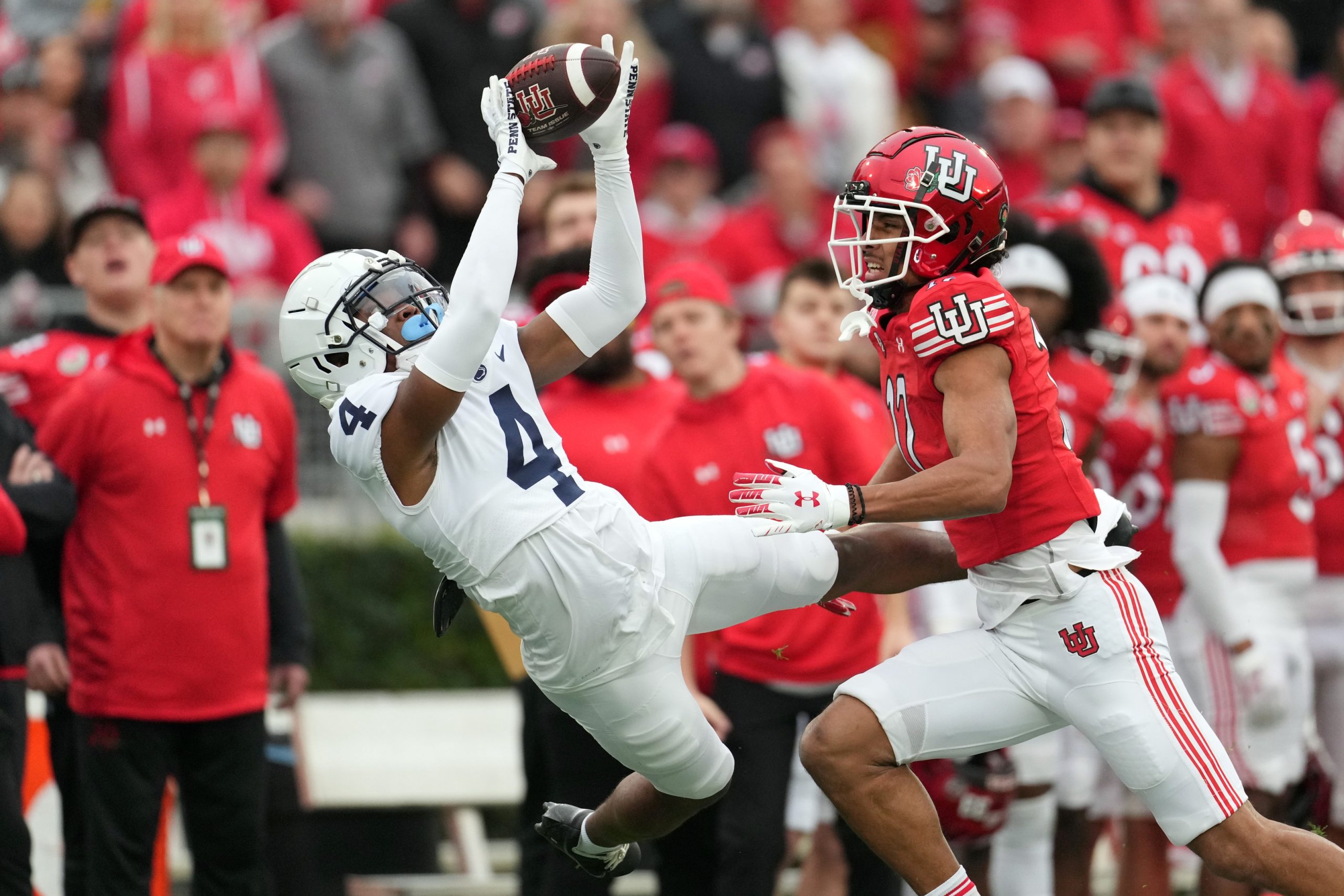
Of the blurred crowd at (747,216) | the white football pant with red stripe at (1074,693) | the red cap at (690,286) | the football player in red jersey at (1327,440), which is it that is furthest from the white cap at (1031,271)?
the white football pant with red stripe at (1074,693)

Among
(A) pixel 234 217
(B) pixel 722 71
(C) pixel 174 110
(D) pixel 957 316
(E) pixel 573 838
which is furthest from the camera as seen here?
(B) pixel 722 71

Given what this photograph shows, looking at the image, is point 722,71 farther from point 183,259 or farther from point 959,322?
point 959,322

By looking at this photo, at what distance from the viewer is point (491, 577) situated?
4.56 meters

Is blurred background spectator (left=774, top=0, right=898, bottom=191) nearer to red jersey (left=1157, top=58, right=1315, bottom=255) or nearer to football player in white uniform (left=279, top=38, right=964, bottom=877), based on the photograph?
red jersey (left=1157, top=58, right=1315, bottom=255)

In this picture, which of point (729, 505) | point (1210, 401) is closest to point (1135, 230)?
point (1210, 401)

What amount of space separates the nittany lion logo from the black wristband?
82cm

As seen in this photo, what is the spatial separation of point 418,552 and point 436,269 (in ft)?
6.91

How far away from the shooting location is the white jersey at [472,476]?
4500 millimetres

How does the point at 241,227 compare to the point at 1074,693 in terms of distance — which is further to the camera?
the point at 241,227

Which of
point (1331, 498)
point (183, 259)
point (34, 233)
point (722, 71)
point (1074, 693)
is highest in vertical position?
point (722, 71)

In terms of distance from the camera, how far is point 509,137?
178 inches

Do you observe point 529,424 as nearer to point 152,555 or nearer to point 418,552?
point 152,555

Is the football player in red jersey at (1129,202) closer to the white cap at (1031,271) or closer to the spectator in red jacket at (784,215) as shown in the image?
the white cap at (1031,271)

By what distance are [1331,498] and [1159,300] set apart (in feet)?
3.39
